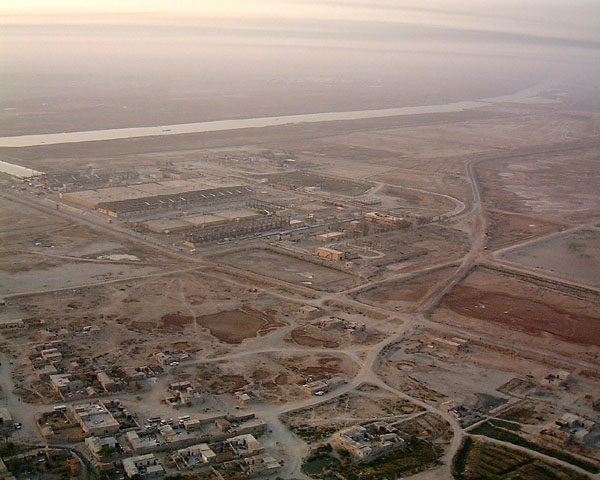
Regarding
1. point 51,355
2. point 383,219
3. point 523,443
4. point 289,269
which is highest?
point 383,219

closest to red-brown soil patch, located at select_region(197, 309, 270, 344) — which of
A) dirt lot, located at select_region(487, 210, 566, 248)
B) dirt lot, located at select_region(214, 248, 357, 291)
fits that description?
dirt lot, located at select_region(214, 248, 357, 291)

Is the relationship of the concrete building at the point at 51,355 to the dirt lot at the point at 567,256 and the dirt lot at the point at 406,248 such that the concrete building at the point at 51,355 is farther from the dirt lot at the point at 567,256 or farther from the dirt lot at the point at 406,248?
the dirt lot at the point at 567,256

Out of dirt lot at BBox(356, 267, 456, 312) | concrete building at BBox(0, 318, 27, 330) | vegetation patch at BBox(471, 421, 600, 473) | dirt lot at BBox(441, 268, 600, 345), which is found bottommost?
vegetation patch at BBox(471, 421, 600, 473)

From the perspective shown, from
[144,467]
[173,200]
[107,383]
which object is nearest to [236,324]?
[107,383]

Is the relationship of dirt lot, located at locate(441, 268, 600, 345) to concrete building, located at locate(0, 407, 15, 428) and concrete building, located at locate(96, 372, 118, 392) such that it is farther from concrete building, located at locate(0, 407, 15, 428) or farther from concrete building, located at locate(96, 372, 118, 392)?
concrete building, located at locate(0, 407, 15, 428)

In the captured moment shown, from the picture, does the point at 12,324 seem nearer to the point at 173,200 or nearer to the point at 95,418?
→ the point at 95,418
